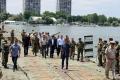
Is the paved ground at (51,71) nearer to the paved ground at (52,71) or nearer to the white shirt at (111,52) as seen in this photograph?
the paved ground at (52,71)

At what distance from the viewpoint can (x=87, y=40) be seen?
106 ft

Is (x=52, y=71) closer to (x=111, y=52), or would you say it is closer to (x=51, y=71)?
(x=51, y=71)

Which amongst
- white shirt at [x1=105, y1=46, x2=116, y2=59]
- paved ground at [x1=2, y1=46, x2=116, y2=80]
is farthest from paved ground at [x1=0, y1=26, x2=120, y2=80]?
white shirt at [x1=105, y1=46, x2=116, y2=59]

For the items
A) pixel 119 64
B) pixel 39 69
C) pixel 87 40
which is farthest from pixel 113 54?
pixel 87 40

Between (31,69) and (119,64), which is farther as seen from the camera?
(31,69)

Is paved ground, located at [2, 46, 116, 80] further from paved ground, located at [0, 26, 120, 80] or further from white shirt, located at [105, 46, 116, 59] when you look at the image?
white shirt, located at [105, 46, 116, 59]

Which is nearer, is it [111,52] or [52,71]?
[111,52]

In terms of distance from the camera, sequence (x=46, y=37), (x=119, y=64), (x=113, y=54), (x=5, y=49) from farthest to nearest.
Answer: (x=46, y=37)
(x=5, y=49)
(x=119, y=64)
(x=113, y=54)

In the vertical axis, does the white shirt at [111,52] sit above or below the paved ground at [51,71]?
above

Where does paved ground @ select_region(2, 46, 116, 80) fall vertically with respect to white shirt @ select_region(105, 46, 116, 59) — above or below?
below

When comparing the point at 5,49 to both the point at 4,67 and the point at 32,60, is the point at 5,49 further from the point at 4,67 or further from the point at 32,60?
the point at 32,60

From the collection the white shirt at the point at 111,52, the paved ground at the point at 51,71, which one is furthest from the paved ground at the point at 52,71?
the white shirt at the point at 111,52

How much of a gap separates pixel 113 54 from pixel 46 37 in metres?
10.9

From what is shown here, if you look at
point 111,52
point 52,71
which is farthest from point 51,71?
point 111,52
